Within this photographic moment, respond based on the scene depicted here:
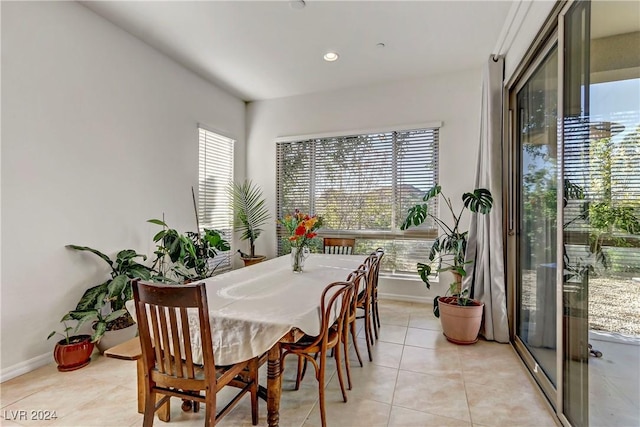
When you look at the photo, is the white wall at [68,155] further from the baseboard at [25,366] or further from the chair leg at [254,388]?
the chair leg at [254,388]

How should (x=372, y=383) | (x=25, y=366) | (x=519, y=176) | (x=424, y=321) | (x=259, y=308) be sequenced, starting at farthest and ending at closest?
1. (x=424, y=321)
2. (x=519, y=176)
3. (x=25, y=366)
4. (x=372, y=383)
5. (x=259, y=308)

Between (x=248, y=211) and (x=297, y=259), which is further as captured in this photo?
(x=248, y=211)

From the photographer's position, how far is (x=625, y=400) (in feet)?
4.18

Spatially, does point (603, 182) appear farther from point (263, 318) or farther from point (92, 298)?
point (92, 298)

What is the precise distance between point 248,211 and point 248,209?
0.03 m

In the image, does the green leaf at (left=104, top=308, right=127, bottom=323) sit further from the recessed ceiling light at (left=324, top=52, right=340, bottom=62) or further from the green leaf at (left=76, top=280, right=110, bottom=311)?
the recessed ceiling light at (left=324, top=52, right=340, bottom=62)

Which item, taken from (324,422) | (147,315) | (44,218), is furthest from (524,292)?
(44,218)

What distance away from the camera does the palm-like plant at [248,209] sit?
15.7 feet

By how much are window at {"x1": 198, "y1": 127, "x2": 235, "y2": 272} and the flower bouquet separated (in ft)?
7.14

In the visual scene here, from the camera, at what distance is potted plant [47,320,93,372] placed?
235 cm

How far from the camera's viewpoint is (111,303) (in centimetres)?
284

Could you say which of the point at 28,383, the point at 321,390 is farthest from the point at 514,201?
the point at 28,383

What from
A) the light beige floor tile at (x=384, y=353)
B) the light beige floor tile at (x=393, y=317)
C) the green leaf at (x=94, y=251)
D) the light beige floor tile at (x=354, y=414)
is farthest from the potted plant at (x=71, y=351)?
the light beige floor tile at (x=393, y=317)

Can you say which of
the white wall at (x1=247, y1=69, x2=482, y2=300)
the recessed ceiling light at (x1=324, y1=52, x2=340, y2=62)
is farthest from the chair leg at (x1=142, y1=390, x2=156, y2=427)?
the recessed ceiling light at (x1=324, y1=52, x2=340, y2=62)
